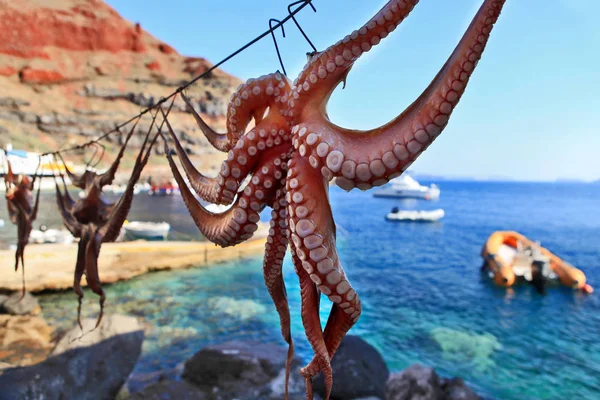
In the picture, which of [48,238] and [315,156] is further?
[48,238]

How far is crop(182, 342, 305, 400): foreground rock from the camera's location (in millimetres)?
5418

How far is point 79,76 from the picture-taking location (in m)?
53.2

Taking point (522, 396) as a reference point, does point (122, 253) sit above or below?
above

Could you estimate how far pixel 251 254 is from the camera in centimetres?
1545

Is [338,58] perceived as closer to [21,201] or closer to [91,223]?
[91,223]

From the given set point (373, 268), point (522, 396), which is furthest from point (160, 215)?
point (522, 396)

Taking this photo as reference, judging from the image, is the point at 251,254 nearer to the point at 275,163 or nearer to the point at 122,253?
the point at 122,253

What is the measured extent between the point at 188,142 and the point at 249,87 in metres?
52.2

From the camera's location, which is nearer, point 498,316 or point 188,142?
point 498,316

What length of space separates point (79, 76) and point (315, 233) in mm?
62834

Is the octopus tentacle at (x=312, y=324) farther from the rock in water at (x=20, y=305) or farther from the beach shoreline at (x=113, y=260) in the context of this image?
the beach shoreline at (x=113, y=260)

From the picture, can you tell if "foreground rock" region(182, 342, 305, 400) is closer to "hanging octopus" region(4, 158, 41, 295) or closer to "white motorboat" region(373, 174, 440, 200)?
"hanging octopus" region(4, 158, 41, 295)

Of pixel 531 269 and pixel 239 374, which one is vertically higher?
pixel 531 269

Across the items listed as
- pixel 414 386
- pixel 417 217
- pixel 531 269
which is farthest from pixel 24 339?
pixel 417 217
